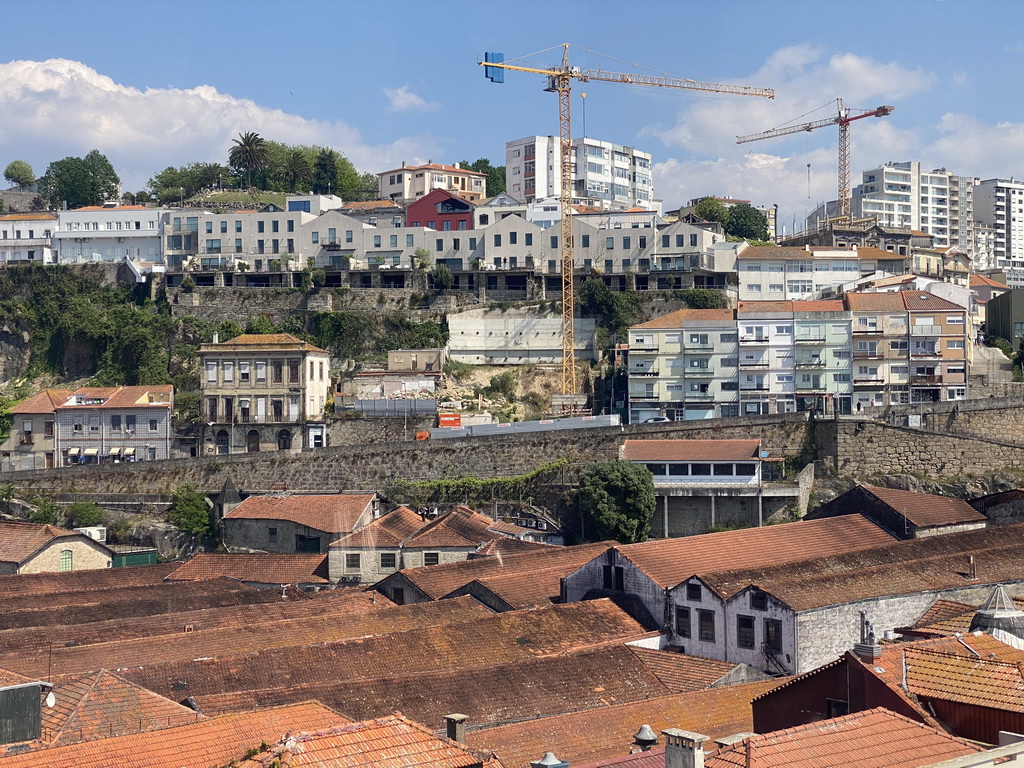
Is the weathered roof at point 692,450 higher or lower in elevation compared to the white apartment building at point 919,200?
lower

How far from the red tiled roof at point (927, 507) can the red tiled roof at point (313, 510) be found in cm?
1878

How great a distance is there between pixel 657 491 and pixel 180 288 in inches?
1334

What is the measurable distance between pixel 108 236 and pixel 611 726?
61.2 meters

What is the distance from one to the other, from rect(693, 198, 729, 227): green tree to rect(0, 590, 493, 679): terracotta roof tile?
5407 cm

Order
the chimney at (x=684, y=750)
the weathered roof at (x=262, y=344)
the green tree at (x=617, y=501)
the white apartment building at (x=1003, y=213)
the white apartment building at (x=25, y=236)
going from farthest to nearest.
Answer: the white apartment building at (x=1003, y=213) → the white apartment building at (x=25, y=236) → the weathered roof at (x=262, y=344) → the green tree at (x=617, y=501) → the chimney at (x=684, y=750)

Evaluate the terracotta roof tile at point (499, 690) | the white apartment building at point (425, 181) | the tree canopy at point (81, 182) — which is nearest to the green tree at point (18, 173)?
the tree canopy at point (81, 182)

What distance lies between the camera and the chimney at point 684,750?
17.3 meters

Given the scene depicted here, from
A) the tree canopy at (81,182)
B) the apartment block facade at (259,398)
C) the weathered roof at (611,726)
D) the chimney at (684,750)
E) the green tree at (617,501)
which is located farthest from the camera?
the tree canopy at (81,182)

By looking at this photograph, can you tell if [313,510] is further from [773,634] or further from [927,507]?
[773,634]

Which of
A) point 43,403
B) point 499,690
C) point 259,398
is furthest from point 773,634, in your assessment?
point 43,403

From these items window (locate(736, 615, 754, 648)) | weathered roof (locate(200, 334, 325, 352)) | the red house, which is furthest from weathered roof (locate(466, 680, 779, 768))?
the red house

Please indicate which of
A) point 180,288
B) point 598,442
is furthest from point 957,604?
point 180,288

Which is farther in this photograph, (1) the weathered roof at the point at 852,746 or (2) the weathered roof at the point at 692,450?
(2) the weathered roof at the point at 692,450

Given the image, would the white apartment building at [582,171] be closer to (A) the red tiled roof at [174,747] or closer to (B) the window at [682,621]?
(B) the window at [682,621]
